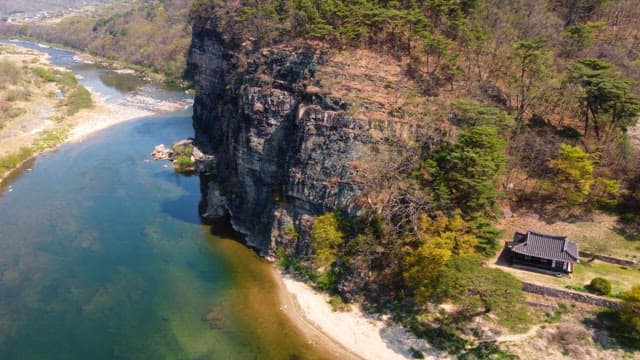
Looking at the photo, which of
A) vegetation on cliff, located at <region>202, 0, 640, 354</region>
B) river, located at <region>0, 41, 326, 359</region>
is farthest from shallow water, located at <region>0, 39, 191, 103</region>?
vegetation on cliff, located at <region>202, 0, 640, 354</region>

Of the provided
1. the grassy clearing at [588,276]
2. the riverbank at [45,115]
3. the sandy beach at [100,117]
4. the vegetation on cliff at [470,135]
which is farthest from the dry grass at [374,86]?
the sandy beach at [100,117]

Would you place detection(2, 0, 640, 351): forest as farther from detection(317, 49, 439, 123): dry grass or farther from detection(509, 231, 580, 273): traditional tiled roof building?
detection(509, 231, 580, 273): traditional tiled roof building

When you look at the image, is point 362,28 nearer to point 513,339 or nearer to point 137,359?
point 513,339

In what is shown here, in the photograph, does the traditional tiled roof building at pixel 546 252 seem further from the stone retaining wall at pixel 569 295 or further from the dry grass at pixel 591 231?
the dry grass at pixel 591 231

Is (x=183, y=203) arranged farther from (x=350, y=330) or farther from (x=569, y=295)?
(x=569, y=295)

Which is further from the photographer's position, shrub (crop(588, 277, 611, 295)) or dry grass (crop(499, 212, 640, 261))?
dry grass (crop(499, 212, 640, 261))

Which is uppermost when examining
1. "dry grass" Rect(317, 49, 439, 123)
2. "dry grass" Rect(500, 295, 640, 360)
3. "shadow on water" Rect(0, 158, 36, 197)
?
"dry grass" Rect(317, 49, 439, 123)

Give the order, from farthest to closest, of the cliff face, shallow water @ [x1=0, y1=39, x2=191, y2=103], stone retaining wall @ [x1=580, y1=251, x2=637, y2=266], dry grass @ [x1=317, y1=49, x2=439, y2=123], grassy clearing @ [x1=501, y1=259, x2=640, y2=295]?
shallow water @ [x1=0, y1=39, x2=191, y2=103], dry grass @ [x1=317, y1=49, x2=439, y2=123], the cliff face, stone retaining wall @ [x1=580, y1=251, x2=637, y2=266], grassy clearing @ [x1=501, y1=259, x2=640, y2=295]
